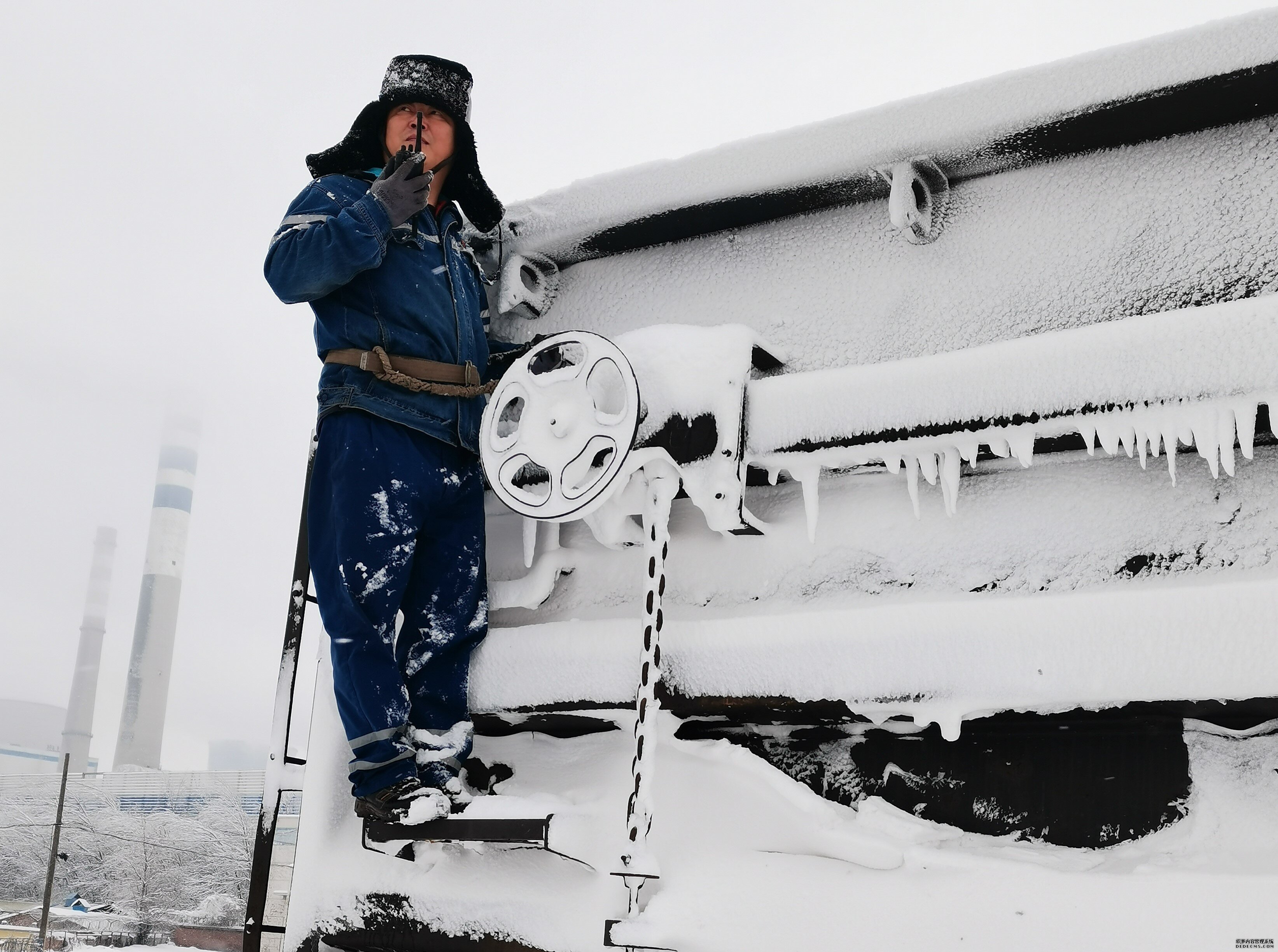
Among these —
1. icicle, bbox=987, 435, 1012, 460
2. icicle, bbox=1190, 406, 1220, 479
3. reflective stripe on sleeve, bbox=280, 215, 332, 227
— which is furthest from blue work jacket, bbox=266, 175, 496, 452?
icicle, bbox=1190, 406, 1220, 479

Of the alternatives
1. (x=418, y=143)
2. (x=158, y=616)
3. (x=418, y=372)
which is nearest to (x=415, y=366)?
(x=418, y=372)

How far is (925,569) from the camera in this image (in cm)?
168

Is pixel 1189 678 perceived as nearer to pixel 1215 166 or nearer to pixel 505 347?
pixel 1215 166

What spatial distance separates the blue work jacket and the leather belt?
2cm

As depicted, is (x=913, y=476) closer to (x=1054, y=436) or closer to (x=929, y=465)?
(x=929, y=465)

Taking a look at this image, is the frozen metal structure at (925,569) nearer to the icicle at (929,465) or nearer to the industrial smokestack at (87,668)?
the icicle at (929,465)

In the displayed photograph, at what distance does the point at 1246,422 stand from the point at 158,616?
129 ft

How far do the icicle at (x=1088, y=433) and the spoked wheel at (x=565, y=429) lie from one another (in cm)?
72

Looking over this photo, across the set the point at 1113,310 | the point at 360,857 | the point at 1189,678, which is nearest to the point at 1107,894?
the point at 1189,678

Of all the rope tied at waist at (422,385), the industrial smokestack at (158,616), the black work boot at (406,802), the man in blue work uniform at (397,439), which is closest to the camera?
the black work boot at (406,802)

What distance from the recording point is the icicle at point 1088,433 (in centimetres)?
148

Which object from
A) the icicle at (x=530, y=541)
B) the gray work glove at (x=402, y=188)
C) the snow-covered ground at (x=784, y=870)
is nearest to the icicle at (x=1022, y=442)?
the snow-covered ground at (x=784, y=870)

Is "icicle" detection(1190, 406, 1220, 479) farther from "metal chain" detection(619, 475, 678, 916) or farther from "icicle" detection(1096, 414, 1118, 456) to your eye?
"metal chain" detection(619, 475, 678, 916)

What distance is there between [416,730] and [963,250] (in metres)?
1.41
